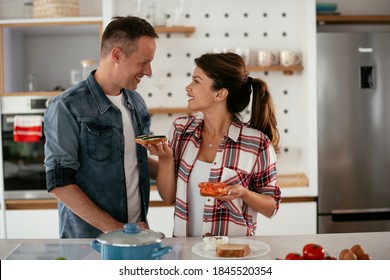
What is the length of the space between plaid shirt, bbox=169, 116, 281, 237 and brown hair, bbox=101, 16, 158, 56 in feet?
1.19

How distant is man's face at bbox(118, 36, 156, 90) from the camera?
2.11 meters

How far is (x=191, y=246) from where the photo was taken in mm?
1760

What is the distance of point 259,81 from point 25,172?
1990 millimetres

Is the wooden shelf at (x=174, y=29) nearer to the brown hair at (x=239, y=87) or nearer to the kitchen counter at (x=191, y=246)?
the brown hair at (x=239, y=87)

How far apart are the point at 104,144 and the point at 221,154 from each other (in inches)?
15.7

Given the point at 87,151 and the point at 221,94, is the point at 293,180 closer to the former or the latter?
the point at 221,94

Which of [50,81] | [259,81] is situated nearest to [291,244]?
[259,81]

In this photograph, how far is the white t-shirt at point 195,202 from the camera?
6.57ft

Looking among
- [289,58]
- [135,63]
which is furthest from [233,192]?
[289,58]

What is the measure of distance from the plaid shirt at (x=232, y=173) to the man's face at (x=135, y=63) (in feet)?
0.86

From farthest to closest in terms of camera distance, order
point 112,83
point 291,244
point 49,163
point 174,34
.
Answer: point 174,34 → point 112,83 → point 49,163 → point 291,244

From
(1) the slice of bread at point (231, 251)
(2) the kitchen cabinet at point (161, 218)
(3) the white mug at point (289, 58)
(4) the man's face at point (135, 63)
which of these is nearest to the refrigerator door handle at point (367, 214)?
(3) the white mug at point (289, 58)
